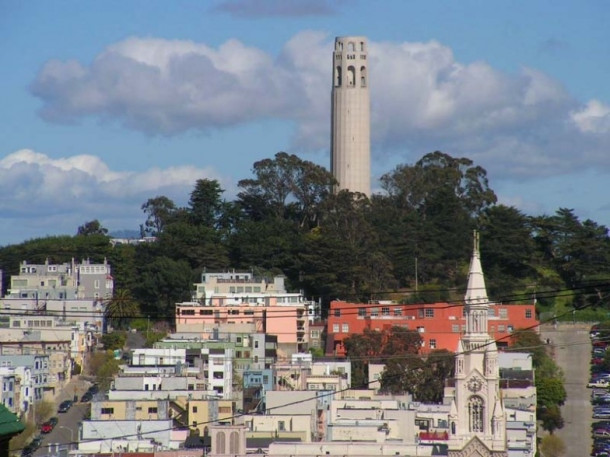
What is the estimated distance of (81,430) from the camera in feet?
161

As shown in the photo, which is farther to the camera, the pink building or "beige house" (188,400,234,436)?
the pink building

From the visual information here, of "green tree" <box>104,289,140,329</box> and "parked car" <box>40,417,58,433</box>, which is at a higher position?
"green tree" <box>104,289,140,329</box>

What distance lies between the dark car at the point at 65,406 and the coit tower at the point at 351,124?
79.9ft

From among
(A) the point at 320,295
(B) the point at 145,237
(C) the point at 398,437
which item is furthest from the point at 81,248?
(C) the point at 398,437

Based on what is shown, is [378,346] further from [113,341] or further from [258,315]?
[113,341]

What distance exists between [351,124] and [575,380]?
2413 cm

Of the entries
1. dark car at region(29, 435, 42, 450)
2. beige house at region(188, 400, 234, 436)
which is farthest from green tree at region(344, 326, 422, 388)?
dark car at region(29, 435, 42, 450)

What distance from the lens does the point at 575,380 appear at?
64250 mm

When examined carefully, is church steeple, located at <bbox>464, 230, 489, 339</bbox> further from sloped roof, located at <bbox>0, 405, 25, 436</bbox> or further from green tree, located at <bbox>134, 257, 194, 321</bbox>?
sloped roof, located at <bbox>0, 405, 25, 436</bbox>

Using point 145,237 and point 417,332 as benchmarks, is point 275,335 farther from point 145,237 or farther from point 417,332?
point 145,237

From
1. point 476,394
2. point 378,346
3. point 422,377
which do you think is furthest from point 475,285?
point 378,346

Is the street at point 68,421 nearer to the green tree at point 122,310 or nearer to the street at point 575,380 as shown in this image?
the green tree at point 122,310

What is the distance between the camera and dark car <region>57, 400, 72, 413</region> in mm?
61094

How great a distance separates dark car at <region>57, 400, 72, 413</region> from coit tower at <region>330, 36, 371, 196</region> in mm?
24348
